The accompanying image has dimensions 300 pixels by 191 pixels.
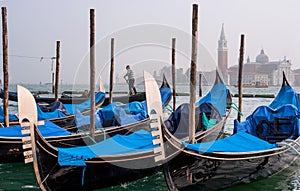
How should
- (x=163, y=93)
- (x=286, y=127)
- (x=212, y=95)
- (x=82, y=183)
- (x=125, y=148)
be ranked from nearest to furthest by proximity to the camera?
(x=82, y=183) < (x=125, y=148) < (x=286, y=127) < (x=212, y=95) < (x=163, y=93)

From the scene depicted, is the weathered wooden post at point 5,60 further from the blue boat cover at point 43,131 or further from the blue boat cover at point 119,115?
the blue boat cover at point 119,115

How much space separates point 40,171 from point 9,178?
1303 mm

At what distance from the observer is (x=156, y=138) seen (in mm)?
3240

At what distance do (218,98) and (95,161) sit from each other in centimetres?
296

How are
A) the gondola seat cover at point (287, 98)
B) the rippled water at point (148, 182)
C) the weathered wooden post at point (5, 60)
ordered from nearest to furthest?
1. the rippled water at point (148, 182)
2. the weathered wooden post at point (5, 60)
3. the gondola seat cover at point (287, 98)

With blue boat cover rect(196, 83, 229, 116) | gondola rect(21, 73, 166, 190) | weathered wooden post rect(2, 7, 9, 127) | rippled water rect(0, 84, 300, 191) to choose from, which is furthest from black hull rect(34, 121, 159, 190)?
weathered wooden post rect(2, 7, 9, 127)

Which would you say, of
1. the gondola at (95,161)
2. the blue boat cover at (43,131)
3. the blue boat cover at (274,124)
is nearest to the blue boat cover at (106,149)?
the gondola at (95,161)

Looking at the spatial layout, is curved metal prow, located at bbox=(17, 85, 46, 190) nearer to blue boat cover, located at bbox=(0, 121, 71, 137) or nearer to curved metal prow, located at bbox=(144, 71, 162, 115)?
curved metal prow, located at bbox=(144, 71, 162, 115)

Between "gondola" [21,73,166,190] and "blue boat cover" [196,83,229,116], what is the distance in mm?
1924

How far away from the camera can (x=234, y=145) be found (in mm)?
3705

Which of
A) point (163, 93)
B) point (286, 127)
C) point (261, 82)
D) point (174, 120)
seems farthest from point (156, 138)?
point (261, 82)

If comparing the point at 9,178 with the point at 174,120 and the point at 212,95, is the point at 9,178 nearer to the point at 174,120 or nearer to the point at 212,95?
the point at 174,120

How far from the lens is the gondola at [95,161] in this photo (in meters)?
3.26

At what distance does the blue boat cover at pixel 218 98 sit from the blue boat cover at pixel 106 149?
1727 mm
